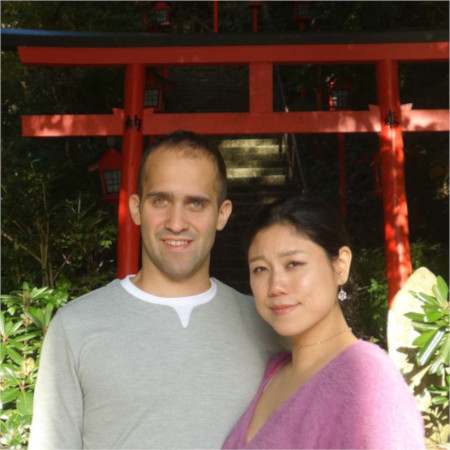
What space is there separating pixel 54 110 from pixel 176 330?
377 inches

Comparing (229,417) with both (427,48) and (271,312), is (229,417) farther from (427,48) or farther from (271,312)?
(427,48)

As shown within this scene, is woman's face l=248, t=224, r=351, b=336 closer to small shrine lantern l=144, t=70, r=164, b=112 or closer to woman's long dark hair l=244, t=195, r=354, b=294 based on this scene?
Answer: woman's long dark hair l=244, t=195, r=354, b=294

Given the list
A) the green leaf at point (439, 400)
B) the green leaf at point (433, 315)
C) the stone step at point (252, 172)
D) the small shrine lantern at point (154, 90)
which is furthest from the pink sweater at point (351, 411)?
the stone step at point (252, 172)

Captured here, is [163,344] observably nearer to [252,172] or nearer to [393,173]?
[393,173]

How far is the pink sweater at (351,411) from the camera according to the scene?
1.55 metres

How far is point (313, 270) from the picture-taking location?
1873 mm

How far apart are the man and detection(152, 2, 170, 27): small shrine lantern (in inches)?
388

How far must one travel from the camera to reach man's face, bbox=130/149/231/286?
204cm

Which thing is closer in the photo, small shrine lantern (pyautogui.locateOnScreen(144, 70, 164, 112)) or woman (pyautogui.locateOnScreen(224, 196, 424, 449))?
woman (pyautogui.locateOnScreen(224, 196, 424, 449))

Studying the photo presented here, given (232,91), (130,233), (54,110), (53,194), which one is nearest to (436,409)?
(130,233)

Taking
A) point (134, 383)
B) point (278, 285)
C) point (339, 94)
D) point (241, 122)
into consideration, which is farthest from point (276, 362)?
point (339, 94)

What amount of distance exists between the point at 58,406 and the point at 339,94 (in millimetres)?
8091

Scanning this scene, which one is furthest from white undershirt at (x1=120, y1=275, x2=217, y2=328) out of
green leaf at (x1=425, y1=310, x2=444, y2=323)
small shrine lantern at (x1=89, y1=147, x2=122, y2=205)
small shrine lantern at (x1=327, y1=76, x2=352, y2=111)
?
small shrine lantern at (x1=327, y1=76, x2=352, y2=111)

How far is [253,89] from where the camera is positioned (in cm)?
677
